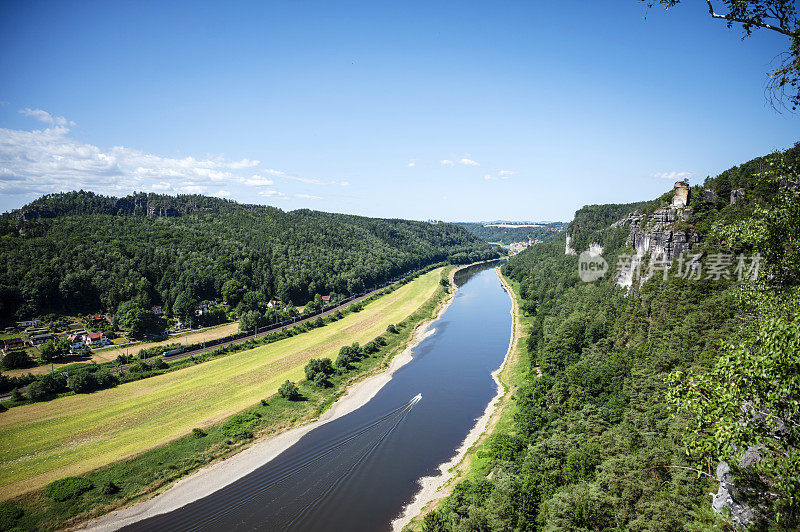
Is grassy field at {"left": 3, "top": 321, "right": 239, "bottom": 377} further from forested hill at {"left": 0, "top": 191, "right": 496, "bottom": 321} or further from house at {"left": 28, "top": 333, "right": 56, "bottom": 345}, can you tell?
forested hill at {"left": 0, "top": 191, "right": 496, "bottom": 321}

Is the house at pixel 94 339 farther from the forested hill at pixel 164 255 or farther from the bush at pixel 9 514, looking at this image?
the bush at pixel 9 514

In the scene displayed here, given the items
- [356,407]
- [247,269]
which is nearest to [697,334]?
[356,407]

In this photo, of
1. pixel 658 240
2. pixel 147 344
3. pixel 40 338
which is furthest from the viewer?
pixel 147 344

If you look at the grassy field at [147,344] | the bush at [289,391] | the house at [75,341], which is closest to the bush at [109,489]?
the bush at [289,391]

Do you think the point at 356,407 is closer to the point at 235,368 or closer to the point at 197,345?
the point at 235,368

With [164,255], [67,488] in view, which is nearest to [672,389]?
[67,488]

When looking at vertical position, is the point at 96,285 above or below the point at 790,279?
below

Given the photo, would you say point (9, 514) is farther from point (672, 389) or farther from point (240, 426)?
point (672, 389)
